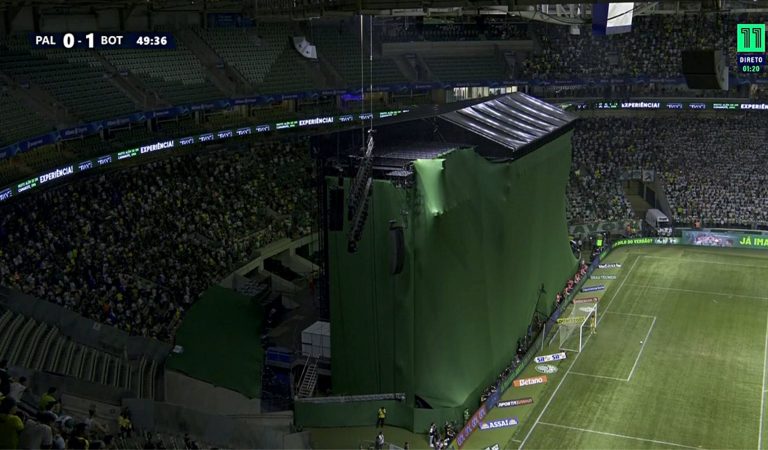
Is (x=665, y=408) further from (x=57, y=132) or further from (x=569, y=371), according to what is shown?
(x=57, y=132)

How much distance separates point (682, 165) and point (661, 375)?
24776 millimetres

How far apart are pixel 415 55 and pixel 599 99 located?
10661 mm

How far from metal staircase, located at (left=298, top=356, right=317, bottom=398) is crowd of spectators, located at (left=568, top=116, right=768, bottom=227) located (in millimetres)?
24319

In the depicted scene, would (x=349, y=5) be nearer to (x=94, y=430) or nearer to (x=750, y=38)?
(x=94, y=430)

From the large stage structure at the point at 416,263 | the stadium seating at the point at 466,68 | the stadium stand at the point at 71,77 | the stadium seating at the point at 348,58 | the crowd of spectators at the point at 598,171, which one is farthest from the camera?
the stadium seating at the point at 466,68

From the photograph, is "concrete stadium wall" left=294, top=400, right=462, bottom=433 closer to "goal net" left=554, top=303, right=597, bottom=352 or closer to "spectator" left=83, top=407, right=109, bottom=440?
"spectator" left=83, top=407, right=109, bottom=440

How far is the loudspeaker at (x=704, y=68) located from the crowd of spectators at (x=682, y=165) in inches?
1048

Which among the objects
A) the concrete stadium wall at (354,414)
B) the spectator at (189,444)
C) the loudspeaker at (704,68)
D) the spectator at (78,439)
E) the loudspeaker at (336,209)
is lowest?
the concrete stadium wall at (354,414)

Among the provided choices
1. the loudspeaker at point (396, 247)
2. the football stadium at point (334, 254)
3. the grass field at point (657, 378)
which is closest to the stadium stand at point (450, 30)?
the football stadium at point (334, 254)

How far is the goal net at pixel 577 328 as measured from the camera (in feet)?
112

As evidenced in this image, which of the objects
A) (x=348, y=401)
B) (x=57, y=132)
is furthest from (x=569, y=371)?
(x=57, y=132)

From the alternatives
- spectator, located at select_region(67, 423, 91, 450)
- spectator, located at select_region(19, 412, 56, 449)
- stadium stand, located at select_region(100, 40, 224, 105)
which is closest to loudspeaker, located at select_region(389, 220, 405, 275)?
spectator, located at select_region(67, 423, 91, 450)

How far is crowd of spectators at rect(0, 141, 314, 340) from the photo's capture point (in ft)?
95.8

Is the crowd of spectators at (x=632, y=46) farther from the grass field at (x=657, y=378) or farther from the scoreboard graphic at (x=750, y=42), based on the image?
the scoreboard graphic at (x=750, y=42)
